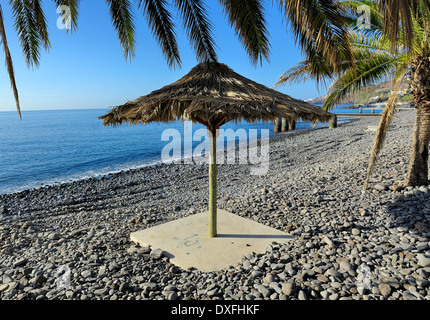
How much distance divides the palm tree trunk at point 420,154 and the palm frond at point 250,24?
3754 millimetres

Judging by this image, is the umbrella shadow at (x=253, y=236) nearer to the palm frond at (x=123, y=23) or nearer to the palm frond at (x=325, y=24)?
the palm frond at (x=325, y=24)

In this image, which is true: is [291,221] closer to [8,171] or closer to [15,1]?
[15,1]

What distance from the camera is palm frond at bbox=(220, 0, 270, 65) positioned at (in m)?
5.88

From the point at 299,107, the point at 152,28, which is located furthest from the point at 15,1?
the point at 299,107

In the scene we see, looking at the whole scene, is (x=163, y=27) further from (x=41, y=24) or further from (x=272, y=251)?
(x=272, y=251)

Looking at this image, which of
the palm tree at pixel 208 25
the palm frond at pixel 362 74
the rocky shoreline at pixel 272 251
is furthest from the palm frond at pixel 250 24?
the rocky shoreline at pixel 272 251

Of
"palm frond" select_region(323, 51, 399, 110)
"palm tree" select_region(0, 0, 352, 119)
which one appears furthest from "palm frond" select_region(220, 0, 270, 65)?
"palm frond" select_region(323, 51, 399, 110)

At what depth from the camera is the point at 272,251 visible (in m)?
4.02

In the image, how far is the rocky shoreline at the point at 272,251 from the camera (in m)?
3.16

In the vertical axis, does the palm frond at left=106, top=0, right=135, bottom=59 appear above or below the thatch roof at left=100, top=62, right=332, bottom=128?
above

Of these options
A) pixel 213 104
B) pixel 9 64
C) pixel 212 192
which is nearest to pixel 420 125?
pixel 212 192

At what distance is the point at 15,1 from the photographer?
611 cm

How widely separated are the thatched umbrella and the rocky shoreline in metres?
1.39

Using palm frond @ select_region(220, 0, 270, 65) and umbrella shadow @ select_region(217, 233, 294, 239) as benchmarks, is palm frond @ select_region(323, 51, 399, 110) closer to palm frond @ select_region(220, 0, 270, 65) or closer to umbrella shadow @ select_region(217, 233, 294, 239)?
palm frond @ select_region(220, 0, 270, 65)
